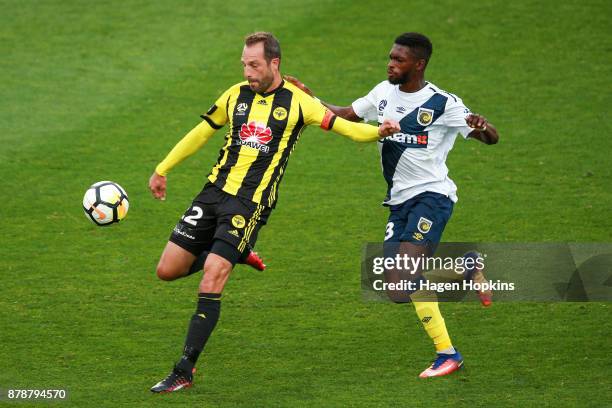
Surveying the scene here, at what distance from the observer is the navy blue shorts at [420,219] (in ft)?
27.5

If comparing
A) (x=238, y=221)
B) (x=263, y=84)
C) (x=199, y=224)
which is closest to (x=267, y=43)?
(x=263, y=84)

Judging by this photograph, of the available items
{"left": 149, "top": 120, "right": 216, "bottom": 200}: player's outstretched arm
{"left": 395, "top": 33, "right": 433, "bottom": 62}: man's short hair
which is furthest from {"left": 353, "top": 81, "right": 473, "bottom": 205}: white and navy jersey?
{"left": 149, "top": 120, "right": 216, "bottom": 200}: player's outstretched arm

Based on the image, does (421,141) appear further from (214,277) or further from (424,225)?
(214,277)

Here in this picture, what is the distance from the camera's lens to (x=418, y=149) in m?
8.54

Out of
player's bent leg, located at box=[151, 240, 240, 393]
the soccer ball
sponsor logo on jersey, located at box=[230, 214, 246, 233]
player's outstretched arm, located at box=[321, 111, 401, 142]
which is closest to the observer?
player's bent leg, located at box=[151, 240, 240, 393]

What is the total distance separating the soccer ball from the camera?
8727 millimetres

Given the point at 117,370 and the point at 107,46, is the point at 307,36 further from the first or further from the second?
the point at 117,370

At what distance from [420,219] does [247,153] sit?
1.41 meters

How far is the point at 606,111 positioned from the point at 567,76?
1376mm

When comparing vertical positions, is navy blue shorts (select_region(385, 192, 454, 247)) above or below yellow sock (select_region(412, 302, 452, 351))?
above

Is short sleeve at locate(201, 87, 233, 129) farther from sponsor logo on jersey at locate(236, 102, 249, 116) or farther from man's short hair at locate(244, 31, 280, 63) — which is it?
man's short hair at locate(244, 31, 280, 63)

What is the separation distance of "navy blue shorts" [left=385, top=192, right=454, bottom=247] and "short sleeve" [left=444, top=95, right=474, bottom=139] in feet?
1.77

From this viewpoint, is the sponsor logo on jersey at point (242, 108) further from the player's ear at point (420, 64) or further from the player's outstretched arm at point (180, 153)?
the player's ear at point (420, 64)

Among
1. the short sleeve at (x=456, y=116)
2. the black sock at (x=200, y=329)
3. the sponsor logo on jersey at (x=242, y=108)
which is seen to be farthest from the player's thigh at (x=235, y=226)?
the short sleeve at (x=456, y=116)
